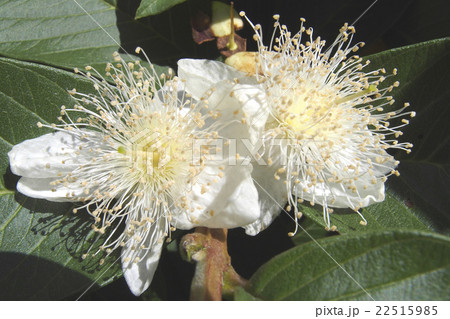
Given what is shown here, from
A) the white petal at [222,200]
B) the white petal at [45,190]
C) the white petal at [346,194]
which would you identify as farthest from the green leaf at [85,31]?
the white petal at [346,194]

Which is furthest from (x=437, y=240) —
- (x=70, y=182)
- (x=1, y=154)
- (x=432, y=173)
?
(x=1, y=154)

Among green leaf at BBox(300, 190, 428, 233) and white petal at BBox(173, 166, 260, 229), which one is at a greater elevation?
white petal at BBox(173, 166, 260, 229)

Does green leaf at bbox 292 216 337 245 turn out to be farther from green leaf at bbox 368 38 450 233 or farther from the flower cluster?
green leaf at bbox 368 38 450 233

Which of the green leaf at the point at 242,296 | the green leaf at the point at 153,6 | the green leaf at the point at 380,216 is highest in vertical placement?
the green leaf at the point at 153,6

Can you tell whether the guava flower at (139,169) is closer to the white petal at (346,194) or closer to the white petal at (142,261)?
the white petal at (142,261)

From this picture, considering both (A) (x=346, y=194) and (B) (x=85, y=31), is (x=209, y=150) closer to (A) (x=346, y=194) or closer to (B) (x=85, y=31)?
(A) (x=346, y=194)

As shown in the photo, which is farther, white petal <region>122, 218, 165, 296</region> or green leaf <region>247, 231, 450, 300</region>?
white petal <region>122, 218, 165, 296</region>

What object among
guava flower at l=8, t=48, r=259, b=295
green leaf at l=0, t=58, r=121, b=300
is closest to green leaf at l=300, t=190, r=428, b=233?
guava flower at l=8, t=48, r=259, b=295
